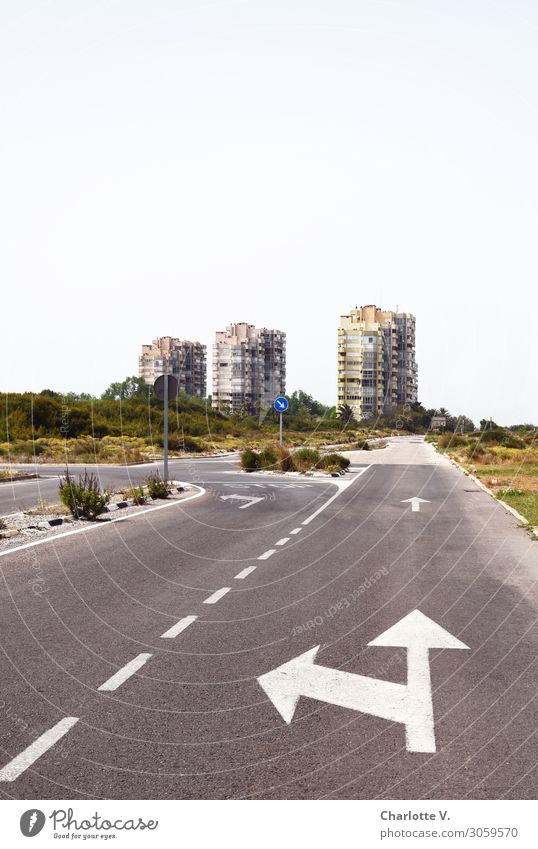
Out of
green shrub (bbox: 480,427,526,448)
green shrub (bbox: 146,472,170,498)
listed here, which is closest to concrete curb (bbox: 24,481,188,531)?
green shrub (bbox: 146,472,170,498)

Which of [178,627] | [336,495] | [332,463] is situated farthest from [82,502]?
[332,463]

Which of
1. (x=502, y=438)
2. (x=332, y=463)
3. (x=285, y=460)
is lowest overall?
(x=332, y=463)

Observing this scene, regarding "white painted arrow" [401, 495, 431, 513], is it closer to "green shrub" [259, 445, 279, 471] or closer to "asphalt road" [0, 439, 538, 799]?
"asphalt road" [0, 439, 538, 799]

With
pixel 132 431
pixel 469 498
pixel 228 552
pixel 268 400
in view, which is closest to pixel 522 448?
pixel 132 431

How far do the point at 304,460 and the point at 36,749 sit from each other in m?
35.3

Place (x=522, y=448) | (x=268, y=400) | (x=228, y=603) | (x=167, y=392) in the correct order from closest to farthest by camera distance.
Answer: (x=228, y=603)
(x=167, y=392)
(x=522, y=448)
(x=268, y=400)

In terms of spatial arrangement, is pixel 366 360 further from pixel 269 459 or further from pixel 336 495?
pixel 336 495

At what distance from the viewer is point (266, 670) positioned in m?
6.55

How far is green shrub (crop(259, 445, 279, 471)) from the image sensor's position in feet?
130

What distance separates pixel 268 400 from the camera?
18212 cm

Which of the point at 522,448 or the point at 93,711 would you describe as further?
the point at 522,448

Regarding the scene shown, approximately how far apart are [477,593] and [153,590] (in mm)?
3650

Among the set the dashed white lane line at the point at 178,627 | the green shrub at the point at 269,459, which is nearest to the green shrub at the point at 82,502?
the dashed white lane line at the point at 178,627

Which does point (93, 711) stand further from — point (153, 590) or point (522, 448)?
point (522, 448)
